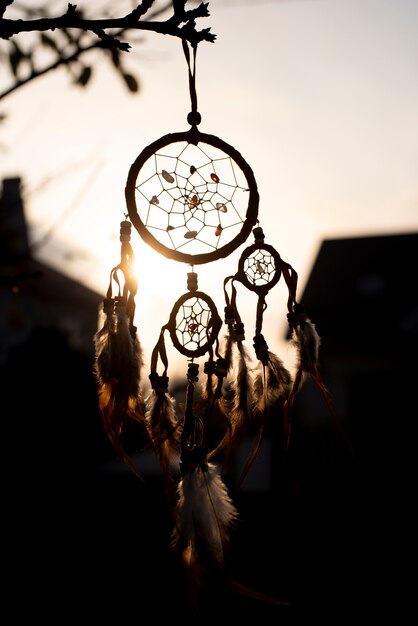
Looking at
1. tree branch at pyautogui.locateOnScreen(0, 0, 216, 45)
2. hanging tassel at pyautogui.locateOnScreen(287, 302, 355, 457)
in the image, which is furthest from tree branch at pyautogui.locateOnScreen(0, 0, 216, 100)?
hanging tassel at pyautogui.locateOnScreen(287, 302, 355, 457)

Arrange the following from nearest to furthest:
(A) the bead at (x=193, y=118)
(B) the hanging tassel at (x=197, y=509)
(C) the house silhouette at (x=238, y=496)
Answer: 1. (B) the hanging tassel at (x=197, y=509)
2. (A) the bead at (x=193, y=118)
3. (C) the house silhouette at (x=238, y=496)

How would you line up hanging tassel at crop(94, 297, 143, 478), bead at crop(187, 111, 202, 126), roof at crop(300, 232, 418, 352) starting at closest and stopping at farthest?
hanging tassel at crop(94, 297, 143, 478)
bead at crop(187, 111, 202, 126)
roof at crop(300, 232, 418, 352)

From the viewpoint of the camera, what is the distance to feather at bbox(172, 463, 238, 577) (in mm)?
1999

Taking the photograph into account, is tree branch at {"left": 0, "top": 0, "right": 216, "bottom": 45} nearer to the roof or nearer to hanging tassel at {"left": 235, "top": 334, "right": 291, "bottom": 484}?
hanging tassel at {"left": 235, "top": 334, "right": 291, "bottom": 484}

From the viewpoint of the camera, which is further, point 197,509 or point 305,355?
point 305,355

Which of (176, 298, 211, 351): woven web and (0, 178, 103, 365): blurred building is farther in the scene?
(0, 178, 103, 365): blurred building

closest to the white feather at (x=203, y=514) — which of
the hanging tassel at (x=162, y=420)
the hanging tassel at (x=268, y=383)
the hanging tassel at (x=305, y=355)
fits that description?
the hanging tassel at (x=162, y=420)

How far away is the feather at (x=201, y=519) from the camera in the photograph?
1999 mm

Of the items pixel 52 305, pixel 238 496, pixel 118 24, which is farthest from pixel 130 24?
pixel 52 305

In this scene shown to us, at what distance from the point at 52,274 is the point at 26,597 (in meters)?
Answer: 17.4

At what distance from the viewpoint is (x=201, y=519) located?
Answer: 6.67 ft

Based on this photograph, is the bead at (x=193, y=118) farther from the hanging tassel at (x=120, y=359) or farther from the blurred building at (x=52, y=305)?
the blurred building at (x=52, y=305)

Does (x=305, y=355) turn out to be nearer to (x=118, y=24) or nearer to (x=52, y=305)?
(x=118, y=24)

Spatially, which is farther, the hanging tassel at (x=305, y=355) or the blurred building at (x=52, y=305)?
the blurred building at (x=52, y=305)
